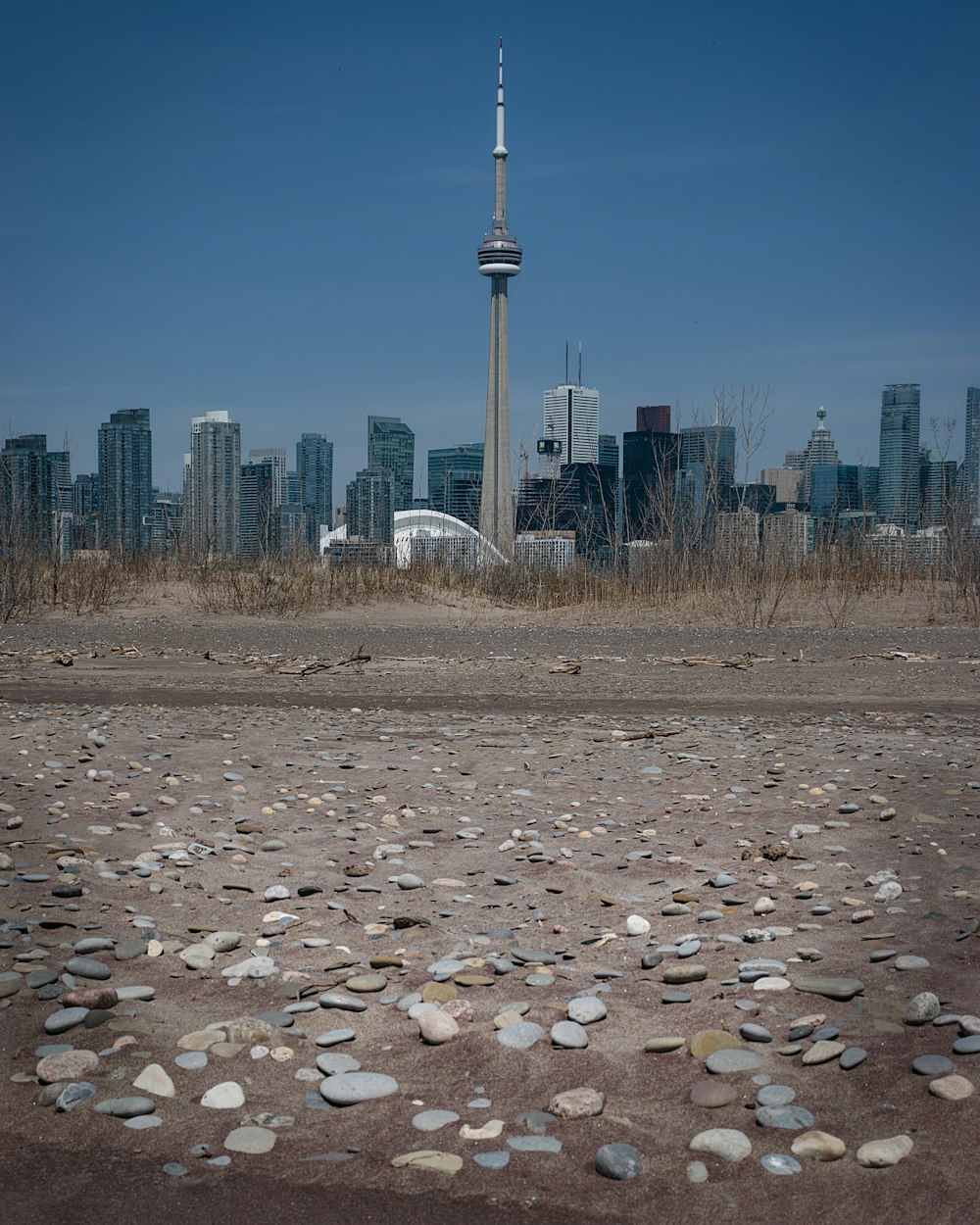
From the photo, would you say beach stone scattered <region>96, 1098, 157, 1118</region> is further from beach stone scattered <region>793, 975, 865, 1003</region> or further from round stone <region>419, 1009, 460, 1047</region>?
beach stone scattered <region>793, 975, 865, 1003</region>

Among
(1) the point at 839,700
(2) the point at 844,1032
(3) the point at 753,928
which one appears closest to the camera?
(2) the point at 844,1032

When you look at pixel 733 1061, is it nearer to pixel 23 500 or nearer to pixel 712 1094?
pixel 712 1094

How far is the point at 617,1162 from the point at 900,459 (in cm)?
3701

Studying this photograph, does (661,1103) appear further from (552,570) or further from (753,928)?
(552,570)

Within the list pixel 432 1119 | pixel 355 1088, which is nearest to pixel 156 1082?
pixel 355 1088

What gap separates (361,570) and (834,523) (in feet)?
31.1

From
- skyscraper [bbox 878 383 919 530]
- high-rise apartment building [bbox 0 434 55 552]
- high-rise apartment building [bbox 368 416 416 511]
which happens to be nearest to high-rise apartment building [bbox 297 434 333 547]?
high-rise apartment building [bbox 368 416 416 511]

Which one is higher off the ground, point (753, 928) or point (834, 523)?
point (834, 523)

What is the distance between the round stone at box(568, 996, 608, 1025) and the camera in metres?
A: 3.39

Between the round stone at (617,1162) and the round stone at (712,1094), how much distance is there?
32cm

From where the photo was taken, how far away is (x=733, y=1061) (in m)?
3.06

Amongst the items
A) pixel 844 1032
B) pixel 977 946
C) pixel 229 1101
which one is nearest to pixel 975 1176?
pixel 844 1032

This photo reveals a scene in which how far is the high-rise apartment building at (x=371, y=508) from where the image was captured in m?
28.3

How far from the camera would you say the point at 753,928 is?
13.4ft
